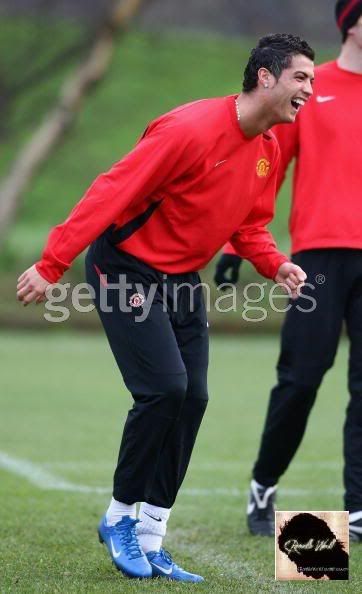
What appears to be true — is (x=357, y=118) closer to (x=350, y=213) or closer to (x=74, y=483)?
(x=350, y=213)

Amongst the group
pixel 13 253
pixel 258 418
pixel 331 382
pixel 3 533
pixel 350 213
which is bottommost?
pixel 13 253

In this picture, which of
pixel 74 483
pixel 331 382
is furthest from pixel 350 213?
pixel 331 382

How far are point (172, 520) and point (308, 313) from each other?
1210mm

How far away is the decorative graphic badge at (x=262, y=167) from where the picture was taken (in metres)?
4.42

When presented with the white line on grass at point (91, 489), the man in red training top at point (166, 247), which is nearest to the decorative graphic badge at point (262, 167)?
the man in red training top at point (166, 247)

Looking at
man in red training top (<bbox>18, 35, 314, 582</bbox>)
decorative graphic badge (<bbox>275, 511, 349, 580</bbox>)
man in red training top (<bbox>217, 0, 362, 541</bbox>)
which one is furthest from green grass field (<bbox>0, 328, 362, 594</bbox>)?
man in red training top (<bbox>217, 0, 362, 541</bbox>)

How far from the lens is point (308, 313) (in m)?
5.18

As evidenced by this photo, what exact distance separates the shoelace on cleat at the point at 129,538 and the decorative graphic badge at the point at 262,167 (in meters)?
1.34

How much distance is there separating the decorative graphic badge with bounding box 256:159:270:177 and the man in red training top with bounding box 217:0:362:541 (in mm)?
740

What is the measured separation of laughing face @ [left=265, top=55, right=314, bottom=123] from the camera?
421 centimetres

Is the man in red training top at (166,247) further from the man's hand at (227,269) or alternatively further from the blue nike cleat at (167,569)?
the man's hand at (227,269)

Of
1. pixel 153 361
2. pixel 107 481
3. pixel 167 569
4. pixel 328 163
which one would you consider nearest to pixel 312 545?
pixel 167 569

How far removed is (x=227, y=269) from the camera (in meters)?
5.40

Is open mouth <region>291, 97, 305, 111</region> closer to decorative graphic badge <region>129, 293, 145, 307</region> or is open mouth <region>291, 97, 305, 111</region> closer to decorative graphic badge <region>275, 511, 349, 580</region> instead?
decorative graphic badge <region>129, 293, 145, 307</region>
